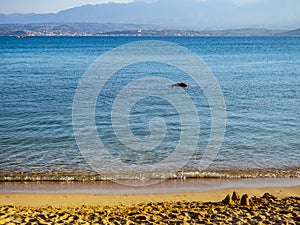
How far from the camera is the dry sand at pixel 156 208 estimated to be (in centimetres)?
988

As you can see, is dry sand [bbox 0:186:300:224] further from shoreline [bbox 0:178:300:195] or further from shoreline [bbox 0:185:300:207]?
shoreline [bbox 0:178:300:195]

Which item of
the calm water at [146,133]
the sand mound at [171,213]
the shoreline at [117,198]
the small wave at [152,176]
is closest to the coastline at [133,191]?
the shoreline at [117,198]

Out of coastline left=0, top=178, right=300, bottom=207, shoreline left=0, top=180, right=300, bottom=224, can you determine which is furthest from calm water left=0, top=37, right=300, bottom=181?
shoreline left=0, top=180, right=300, bottom=224

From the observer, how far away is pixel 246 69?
50.8 m

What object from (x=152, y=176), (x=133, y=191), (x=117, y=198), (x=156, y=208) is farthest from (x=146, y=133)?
(x=156, y=208)

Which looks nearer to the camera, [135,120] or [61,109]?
[135,120]

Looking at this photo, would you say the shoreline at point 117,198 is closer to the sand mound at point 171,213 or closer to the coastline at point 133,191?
the coastline at point 133,191

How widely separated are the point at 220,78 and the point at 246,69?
10.3m

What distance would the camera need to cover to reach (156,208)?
11000 millimetres

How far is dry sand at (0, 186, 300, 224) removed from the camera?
32.4 feet

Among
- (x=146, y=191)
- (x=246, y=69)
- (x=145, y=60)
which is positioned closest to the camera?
(x=146, y=191)

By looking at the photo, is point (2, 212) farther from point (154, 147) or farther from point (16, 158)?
point (154, 147)

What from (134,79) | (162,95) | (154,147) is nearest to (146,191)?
(154,147)

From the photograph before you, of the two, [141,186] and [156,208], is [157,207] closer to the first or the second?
[156,208]
